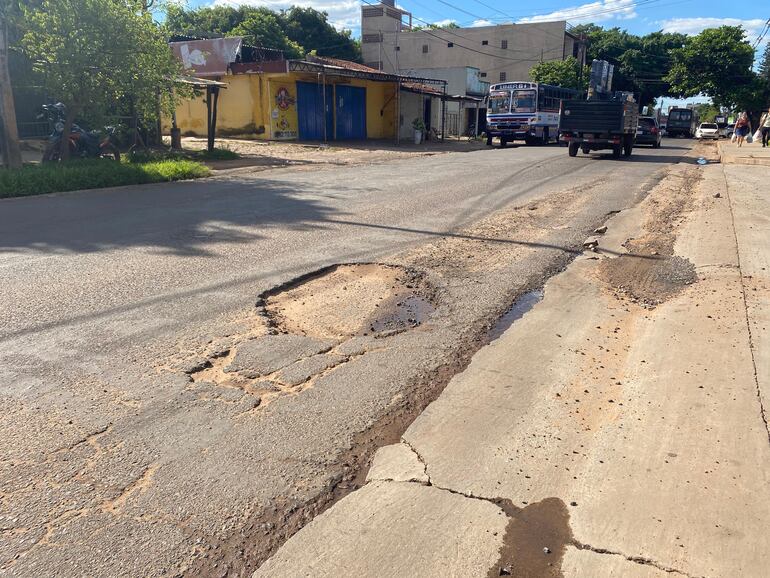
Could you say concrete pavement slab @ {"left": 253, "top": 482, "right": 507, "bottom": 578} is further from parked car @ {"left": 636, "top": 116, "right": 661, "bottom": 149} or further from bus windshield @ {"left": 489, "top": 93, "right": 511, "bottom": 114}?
bus windshield @ {"left": 489, "top": 93, "right": 511, "bottom": 114}

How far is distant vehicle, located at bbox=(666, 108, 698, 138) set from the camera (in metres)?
56.6

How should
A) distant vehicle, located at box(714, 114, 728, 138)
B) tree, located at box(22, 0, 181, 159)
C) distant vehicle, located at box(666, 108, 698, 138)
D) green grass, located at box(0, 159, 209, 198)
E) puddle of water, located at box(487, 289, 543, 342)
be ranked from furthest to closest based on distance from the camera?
distant vehicle, located at box(714, 114, 728, 138) → distant vehicle, located at box(666, 108, 698, 138) → tree, located at box(22, 0, 181, 159) → green grass, located at box(0, 159, 209, 198) → puddle of water, located at box(487, 289, 543, 342)

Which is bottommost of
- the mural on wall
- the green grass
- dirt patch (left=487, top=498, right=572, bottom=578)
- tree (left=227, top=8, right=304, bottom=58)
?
dirt patch (left=487, top=498, right=572, bottom=578)

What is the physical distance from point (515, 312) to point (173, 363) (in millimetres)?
2846

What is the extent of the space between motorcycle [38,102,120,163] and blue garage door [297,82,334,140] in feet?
50.0

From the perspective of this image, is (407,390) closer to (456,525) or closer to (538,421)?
(538,421)

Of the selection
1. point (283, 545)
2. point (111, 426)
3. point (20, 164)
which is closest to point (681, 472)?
point (283, 545)

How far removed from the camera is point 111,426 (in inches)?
128

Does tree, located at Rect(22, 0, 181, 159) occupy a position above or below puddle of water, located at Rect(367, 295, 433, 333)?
above

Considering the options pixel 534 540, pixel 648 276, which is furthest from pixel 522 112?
pixel 534 540

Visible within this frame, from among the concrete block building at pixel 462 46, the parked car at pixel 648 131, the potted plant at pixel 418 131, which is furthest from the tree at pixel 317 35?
the parked car at pixel 648 131

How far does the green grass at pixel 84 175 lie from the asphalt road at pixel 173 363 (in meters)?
1.44

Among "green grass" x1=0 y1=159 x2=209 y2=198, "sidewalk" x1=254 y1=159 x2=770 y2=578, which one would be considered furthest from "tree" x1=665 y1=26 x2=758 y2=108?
"sidewalk" x1=254 y1=159 x2=770 y2=578

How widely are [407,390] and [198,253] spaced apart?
403 cm
